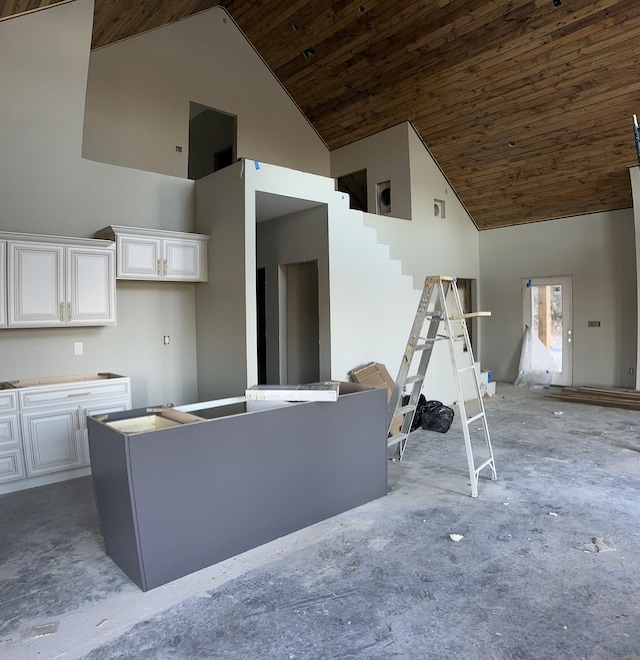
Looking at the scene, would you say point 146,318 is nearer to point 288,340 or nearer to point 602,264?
point 288,340

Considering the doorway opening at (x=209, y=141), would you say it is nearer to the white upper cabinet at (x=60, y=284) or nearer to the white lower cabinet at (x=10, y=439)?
the white upper cabinet at (x=60, y=284)

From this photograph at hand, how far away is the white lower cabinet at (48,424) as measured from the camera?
3.94 meters

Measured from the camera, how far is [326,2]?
6391mm

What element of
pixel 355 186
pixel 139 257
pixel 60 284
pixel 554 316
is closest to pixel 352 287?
pixel 139 257

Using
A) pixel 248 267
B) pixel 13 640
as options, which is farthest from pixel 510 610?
pixel 248 267

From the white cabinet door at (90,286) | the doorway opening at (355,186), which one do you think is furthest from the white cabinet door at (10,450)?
the doorway opening at (355,186)

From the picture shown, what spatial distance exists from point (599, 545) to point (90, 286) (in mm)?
4520

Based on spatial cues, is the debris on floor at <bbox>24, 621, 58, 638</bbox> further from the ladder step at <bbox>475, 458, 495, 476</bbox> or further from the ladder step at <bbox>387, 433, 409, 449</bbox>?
the ladder step at <bbox>475, 458, 495, 476</bbox>

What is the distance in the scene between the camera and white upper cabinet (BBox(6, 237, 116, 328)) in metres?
4.07

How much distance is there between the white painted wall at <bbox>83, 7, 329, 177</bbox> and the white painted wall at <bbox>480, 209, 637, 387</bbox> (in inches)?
176

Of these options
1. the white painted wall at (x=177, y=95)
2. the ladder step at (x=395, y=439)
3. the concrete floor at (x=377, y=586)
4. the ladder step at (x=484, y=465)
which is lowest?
the concrete floor at (x=377, y=586)

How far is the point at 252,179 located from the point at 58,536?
3478 mm

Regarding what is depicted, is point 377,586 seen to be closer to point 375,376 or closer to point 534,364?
point 375,376

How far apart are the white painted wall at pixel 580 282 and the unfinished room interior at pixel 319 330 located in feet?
0.14
